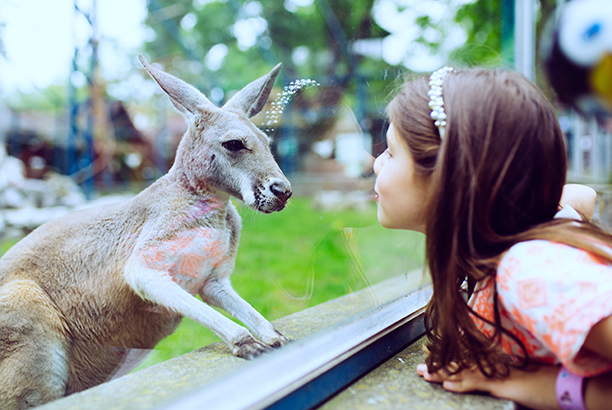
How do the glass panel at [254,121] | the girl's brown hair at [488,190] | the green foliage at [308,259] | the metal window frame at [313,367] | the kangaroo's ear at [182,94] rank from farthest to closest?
the glass panel at [254,121], the green foliage at [308,259], the kangaroo's ear at [182,94], the girl's brown hair at [488,190], the metal window frame at [313,367]

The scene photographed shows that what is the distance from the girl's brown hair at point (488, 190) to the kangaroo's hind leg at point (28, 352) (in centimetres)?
87

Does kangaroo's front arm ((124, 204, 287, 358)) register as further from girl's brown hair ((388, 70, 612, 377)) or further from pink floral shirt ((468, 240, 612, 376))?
pink floral shirt ((468, 240, 612, 376))

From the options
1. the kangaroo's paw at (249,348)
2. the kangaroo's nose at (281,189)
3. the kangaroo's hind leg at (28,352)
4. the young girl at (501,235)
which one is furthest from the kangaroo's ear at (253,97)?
the kangaroo's hind leg at (28,352)

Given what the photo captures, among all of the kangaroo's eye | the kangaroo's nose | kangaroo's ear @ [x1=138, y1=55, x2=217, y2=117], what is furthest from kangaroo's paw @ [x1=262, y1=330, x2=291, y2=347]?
kangaroo's ear @ [x1=138, y1=55, x2=217, y2=117]

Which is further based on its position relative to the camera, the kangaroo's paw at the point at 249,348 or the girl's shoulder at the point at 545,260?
the kangaroo's paw at the point at 249,348

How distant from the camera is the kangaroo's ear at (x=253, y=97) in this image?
111 cm

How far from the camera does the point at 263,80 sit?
116cm

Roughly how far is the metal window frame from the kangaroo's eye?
0.46 m

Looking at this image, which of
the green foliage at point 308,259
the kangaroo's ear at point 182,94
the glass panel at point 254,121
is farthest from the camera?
the glass panel at point 254,121

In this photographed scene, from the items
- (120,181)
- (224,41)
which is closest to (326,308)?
(120,181)

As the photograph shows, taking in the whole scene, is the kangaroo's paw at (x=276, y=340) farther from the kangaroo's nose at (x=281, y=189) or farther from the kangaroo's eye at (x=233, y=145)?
the kangaroo's eye at (x=233, y=145)

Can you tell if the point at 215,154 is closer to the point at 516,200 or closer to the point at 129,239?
the point at 129,239

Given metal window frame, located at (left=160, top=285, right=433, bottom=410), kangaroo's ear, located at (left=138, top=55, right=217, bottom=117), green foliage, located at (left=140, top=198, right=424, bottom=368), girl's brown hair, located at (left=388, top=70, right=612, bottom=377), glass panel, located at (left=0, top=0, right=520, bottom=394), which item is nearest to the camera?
metal window frame, located at (left=160, top=285, right=433, bottom=410)

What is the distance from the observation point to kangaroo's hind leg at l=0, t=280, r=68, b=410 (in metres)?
0.97
